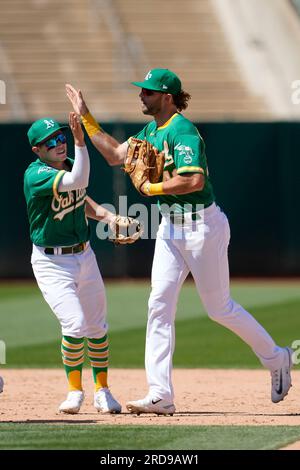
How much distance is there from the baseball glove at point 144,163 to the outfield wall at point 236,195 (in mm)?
10957

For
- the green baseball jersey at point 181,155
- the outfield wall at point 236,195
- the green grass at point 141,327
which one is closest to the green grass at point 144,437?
the green baseball jersey at point 181,155

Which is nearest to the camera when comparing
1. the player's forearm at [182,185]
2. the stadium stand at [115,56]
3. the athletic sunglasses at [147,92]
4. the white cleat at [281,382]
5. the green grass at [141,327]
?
the player's forearm at [182,185]

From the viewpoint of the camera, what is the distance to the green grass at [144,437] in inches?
267

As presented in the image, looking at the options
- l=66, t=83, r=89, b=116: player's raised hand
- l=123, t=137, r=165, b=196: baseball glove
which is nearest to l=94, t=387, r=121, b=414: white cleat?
l=123, t=137, r=165, b=196: baseball glove

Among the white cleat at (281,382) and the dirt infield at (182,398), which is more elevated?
the white cleat at (281,382)

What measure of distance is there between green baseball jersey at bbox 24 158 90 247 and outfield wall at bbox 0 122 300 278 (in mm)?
10721

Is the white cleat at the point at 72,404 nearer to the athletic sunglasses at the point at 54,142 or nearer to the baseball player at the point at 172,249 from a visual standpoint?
the baseball player at the point at 172,249

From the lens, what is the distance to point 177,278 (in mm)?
8141

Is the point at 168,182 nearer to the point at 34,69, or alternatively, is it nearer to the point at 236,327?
the point at 236,327

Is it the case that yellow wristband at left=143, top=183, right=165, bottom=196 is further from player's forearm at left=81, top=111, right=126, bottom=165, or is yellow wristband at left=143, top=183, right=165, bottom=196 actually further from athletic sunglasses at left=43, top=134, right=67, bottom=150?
athletic sunglasses at left=43, top=134, right=67, bottom=150

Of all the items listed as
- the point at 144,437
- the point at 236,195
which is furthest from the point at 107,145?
the point at 236,195

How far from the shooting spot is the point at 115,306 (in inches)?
626

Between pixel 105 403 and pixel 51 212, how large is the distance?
1292 millimetres

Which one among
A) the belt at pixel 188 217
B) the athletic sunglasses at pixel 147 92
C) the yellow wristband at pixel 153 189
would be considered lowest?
the belt at pixel 188 217
